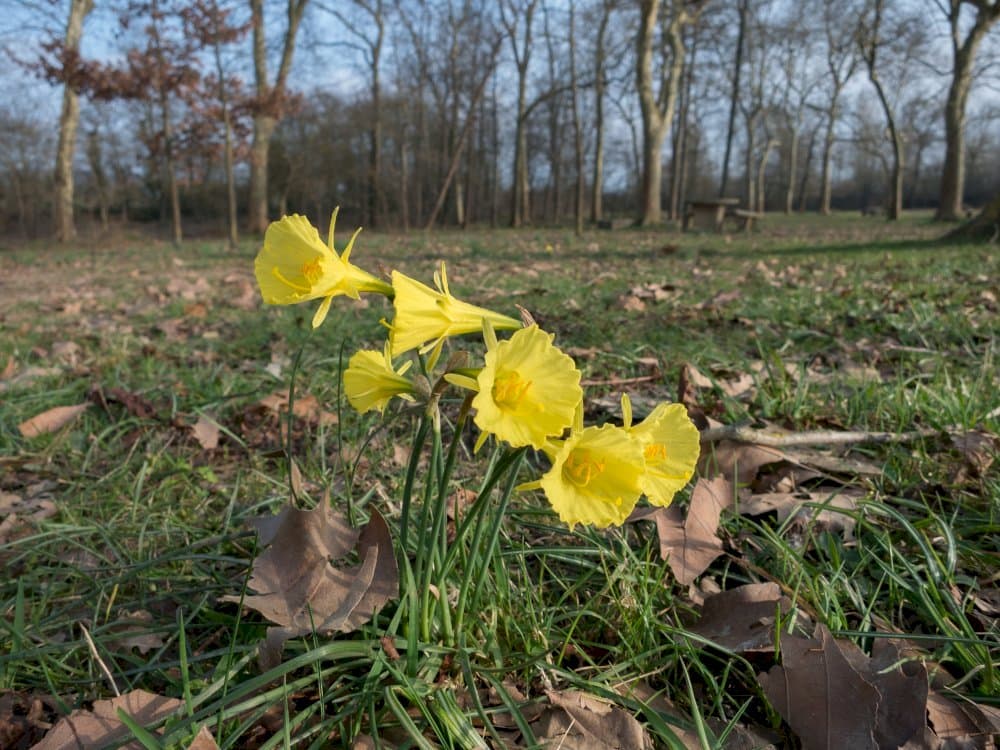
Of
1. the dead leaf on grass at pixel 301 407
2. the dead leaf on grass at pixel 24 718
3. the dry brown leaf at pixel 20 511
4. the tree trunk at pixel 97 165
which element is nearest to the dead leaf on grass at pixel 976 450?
the dead leaf on grass at pixel 301 407

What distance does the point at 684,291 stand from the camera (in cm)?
530

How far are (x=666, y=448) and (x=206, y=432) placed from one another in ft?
6.54

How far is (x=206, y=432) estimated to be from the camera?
2.35 meters

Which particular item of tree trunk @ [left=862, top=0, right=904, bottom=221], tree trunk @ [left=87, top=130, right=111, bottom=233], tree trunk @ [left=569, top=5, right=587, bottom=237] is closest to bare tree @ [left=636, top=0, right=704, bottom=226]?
tree trunk @ [left=569, top=5, right=587, bottom=237]

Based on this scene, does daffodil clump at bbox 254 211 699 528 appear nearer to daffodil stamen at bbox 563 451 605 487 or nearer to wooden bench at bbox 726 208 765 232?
daffodil stamen at bbox 563 451 605 487

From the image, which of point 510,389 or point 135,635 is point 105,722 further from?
point 510,389

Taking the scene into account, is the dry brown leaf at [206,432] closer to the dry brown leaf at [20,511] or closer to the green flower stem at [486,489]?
the dry brown leaf at [20,511]

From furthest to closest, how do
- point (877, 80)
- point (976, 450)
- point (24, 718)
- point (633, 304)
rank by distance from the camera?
point (877, 80)
point (633, 304)
point (976, 450)
point (24, 718)

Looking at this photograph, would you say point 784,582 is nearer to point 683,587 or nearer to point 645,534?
point 683,587

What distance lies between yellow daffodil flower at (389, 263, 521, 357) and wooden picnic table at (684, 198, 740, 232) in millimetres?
18396

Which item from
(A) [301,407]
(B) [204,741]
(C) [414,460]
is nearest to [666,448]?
(C) [414,460]

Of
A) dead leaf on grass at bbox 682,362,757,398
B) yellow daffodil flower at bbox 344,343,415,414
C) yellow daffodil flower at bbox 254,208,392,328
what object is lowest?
dead leaf on grass at bbox 682,362,757,398

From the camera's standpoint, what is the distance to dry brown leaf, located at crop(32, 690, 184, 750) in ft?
3.02

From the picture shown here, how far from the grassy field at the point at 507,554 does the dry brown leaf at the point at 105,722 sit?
2.4 inches
